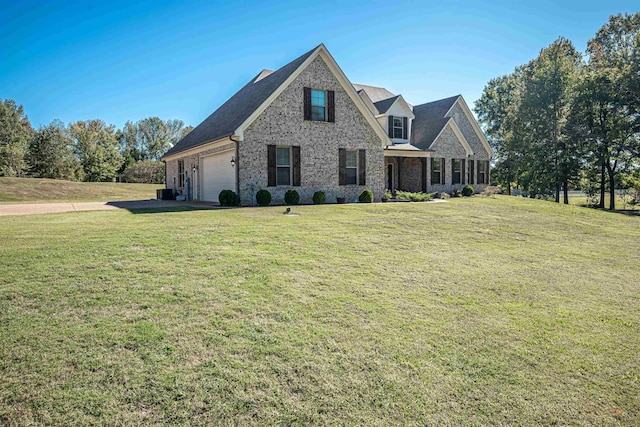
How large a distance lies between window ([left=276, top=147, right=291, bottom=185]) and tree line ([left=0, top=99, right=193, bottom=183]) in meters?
31.9

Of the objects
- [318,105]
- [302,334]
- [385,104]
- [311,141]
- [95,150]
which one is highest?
[385,104]

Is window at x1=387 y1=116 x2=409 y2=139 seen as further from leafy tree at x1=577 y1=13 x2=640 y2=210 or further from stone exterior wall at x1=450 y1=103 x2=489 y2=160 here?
leafy tree at x1=577 y1=13 x2=640 y2=210

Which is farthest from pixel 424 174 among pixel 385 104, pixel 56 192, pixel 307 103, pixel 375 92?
pixel 56 192

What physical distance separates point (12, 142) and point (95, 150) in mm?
7767

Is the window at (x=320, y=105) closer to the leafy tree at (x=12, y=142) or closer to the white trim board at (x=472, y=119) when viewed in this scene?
the white trim board at (x=472, y=119)

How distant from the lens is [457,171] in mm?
25656

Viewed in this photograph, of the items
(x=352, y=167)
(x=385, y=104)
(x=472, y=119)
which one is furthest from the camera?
(x=472, y=119)

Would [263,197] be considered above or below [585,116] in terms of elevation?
below

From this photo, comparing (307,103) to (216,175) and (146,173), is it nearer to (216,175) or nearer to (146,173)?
(216,175)

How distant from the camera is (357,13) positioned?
13.0m

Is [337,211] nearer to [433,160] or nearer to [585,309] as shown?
[585,309]

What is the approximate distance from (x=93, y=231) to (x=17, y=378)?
5367mm

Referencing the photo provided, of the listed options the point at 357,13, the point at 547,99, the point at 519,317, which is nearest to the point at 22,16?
the point at 357,13

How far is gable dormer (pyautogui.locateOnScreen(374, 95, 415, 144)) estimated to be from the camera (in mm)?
23562
